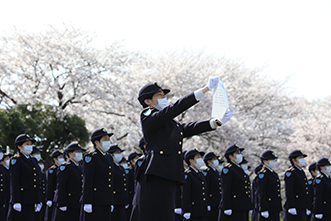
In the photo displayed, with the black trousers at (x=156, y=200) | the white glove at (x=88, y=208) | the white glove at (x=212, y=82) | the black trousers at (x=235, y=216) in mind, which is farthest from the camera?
the black trousers at (x=235, y=216)

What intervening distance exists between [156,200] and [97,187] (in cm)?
331

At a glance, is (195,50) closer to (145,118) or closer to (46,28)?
(46,28)

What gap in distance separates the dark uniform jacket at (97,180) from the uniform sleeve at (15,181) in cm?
163

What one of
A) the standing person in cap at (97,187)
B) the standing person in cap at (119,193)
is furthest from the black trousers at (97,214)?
the standing person in cap at (119,193)

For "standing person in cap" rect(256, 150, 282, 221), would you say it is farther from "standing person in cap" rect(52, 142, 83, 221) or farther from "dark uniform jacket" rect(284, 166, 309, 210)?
"standing person in cap" rect(52, 142, 83, 221)

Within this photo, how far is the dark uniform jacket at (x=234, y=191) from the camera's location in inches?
385

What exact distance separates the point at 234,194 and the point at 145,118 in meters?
5.78

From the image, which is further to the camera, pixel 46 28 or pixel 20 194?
pixel 46 28

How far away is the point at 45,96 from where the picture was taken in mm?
20703

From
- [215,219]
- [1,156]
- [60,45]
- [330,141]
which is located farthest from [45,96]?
[330,141]

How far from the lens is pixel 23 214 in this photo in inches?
344

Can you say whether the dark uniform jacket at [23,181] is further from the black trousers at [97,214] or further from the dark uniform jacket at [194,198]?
the dark uniform jacket at [194,198]

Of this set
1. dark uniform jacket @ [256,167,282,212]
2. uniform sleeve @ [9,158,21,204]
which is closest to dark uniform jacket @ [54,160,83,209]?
uniform sleeve @ [9,158,21,204]

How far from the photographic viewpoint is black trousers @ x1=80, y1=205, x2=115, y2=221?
7629mm
